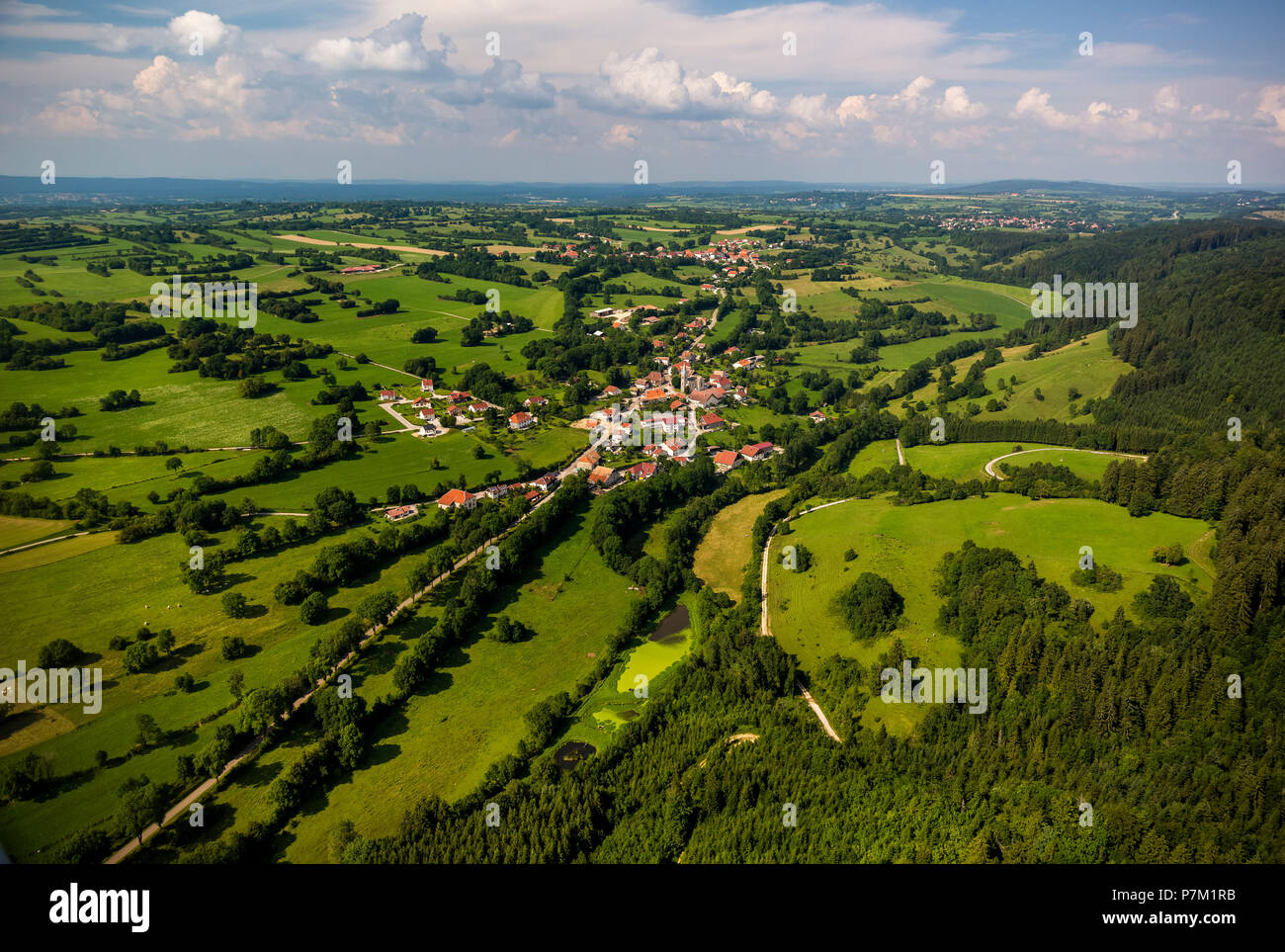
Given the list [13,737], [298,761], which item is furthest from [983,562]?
[13,737]

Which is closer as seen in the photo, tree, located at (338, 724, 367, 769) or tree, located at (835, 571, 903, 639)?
tree, located at (338, 724, 367, 769)

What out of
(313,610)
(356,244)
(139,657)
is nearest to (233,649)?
(139,657)

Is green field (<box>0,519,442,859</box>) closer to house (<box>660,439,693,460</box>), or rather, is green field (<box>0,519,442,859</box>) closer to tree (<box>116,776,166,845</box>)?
tree (<box>116,776,166,845</box>)

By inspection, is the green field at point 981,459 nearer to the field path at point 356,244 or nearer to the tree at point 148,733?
the tree at point 148,733

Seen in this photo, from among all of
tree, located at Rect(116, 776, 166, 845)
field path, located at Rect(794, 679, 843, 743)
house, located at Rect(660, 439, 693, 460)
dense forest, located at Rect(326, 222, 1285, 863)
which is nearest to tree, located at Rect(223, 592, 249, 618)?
tree, located at Rect(116, 776, 166, 845)

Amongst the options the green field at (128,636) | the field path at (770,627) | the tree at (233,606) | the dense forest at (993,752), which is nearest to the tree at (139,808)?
the green field at (128,636)
